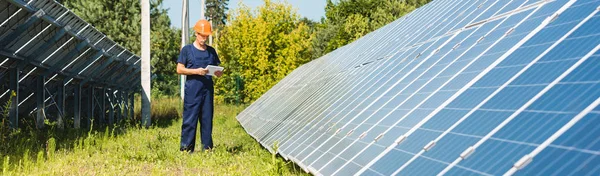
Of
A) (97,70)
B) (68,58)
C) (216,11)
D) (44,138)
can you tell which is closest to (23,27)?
(44,138)

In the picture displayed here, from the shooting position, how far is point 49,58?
15969mm

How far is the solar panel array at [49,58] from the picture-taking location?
12.4 metres

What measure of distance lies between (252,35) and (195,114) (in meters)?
25.3

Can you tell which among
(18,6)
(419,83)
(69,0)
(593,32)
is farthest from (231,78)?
(593,32)

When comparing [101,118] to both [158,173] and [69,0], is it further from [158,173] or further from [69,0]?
[69,0]

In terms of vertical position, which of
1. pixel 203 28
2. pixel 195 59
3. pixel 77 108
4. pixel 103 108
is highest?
pixel 203 28

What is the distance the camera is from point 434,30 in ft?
31.0

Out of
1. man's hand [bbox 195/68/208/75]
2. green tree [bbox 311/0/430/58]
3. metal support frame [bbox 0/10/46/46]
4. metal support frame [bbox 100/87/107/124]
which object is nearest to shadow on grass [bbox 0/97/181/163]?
metal support frame [bbox 100/87/107/124]

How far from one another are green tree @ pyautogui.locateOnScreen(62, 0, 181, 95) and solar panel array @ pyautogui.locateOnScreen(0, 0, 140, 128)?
2328 cm

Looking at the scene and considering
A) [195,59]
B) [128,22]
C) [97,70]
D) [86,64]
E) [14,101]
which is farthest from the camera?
[128,22]

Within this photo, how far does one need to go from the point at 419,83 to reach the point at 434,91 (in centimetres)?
72

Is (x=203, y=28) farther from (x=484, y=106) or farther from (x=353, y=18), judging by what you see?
(x=353, y=18)

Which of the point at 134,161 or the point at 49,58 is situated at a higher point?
the point at 49,58

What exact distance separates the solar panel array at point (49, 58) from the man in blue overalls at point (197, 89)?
2206 mm
